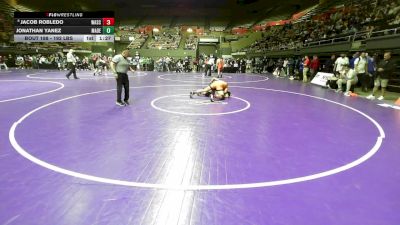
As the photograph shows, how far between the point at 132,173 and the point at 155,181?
404mm

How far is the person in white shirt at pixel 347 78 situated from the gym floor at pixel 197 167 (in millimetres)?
4354

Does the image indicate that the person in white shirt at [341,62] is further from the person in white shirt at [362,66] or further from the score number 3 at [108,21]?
the score number 3 at [108,21]

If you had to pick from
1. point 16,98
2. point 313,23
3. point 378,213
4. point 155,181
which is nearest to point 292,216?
point 378,213

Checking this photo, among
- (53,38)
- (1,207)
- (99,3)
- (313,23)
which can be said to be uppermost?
(99,3)

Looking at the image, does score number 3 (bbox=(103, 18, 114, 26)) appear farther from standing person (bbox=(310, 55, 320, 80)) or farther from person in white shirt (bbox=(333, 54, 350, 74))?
standing person (bbox=(310, 55, 320, 80))

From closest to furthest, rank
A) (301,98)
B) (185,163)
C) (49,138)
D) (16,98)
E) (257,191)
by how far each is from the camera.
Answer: (257,191) < (185,163) < (49,138) < (16,98) < (301,98)

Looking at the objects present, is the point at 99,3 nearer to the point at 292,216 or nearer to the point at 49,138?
the point at 49,138

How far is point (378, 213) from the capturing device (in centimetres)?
307

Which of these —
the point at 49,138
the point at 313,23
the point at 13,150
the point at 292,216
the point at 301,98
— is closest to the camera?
the point at 292,216

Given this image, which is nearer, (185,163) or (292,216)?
(292,216)
